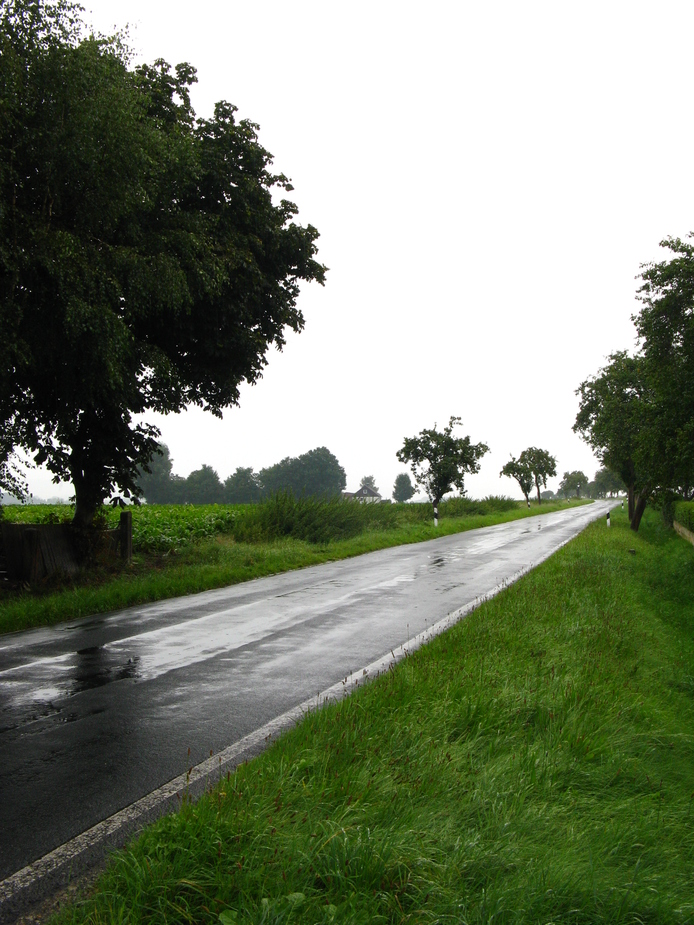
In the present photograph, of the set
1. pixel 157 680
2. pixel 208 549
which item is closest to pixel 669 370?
pixel 208 549

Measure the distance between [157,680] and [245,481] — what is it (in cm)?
11358

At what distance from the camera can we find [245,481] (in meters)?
119

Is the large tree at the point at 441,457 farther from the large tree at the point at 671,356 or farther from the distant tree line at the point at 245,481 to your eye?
the distant tree line at the point at 245,481

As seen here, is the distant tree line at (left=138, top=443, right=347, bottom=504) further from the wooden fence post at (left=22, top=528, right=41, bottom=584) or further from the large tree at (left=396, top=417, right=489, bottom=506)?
the wooden fence post at (left=22, top=528, right=41, bottom=584)

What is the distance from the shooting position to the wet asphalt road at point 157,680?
3912mm

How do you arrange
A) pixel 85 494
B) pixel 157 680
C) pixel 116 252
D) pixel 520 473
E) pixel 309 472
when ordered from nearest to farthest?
pixel 157 680, pixel 116 252, pixel 85 494, pixel 520 473, pixel 309 472

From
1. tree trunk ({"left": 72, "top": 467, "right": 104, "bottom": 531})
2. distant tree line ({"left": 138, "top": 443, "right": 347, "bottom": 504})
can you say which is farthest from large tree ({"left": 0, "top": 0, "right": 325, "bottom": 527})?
distant tree line ({"left": 138, "top": 443, "right": 347, "bottom": 504})

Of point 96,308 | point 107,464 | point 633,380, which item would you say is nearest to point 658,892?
point 96,308

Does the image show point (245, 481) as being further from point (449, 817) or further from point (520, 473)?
point (449, 817)

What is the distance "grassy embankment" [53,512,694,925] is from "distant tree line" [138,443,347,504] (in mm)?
106440

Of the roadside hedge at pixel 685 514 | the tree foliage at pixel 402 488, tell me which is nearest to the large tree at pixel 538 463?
the roadside hedge at pixel 685 514

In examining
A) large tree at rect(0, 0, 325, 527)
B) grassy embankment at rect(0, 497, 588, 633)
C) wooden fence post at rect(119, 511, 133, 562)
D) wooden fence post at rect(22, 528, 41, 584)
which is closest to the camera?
large tree at rect(0, 0, 325, 527)

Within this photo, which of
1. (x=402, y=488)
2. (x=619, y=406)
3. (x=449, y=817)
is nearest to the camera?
(x=449, y=817)

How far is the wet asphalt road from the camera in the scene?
3.91 metres
